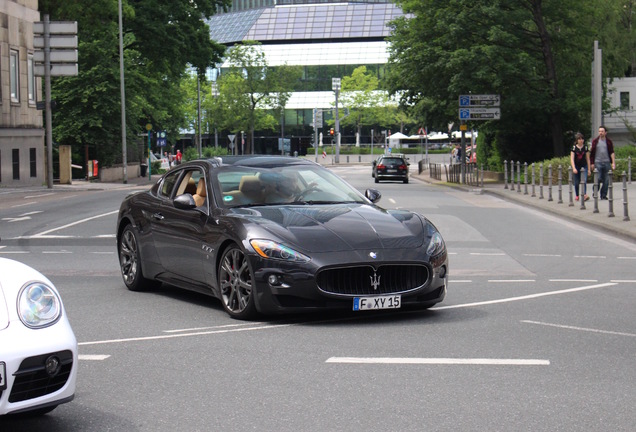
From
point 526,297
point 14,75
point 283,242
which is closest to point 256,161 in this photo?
point 283,242

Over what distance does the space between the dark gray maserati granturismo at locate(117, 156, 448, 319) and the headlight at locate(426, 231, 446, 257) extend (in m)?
0.01

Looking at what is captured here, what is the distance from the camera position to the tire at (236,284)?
8883 mm

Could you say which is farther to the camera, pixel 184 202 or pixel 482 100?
pixel 482 100

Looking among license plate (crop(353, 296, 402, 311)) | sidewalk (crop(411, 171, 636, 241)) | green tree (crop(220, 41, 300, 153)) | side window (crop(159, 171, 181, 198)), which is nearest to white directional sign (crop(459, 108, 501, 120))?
sidewalk (crop(411, 171, 636, 241))

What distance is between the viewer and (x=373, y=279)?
28.8ft

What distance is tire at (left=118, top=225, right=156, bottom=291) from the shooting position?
1116cm

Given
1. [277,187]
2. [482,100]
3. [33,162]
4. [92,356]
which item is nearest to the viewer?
[92,356]

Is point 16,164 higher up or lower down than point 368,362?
higher up

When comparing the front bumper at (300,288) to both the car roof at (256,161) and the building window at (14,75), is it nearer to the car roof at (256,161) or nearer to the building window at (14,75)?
the car roof at (256,161)

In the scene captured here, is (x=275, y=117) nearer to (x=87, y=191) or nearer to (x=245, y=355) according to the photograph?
(x=87, y=191)

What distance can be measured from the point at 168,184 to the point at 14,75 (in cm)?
3975

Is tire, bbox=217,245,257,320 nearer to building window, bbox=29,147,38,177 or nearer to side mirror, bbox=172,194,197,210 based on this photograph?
side mirror, bbox=172,194,197,210

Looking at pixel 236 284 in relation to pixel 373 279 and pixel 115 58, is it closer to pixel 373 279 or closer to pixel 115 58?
pixel 373 279

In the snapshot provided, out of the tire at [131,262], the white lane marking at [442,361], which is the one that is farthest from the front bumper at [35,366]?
the tire at [131,262]
